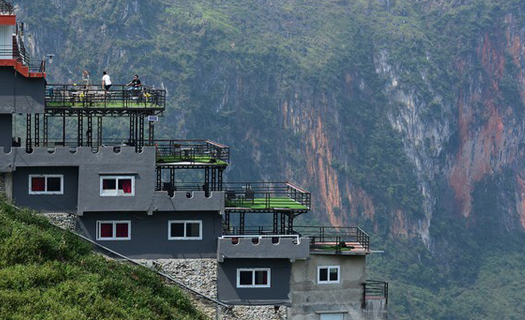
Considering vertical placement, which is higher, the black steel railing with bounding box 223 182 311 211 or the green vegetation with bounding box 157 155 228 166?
the green vegetation with bounding box 157 155 228 166

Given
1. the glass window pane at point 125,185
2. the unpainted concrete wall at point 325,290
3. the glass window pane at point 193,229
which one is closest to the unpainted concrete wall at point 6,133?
the glass window pane at point 125,185

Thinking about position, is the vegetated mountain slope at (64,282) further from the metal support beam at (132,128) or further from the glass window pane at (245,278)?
the metal support beam at (132,128)

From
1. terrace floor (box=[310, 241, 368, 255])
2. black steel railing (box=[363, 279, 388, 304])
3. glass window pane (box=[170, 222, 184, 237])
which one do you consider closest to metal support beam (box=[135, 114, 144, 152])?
glass window pane (box=[170, 222, 184, 237])

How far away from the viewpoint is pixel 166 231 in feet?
200

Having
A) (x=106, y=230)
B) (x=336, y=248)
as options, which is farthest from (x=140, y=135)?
(x=336, y=248)

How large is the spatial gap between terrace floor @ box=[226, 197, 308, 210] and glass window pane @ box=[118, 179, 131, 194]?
538 cm

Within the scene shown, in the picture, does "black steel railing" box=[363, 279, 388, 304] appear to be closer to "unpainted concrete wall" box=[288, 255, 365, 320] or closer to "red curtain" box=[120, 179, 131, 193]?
"unpainted concrete wall" box=[288, 255, 365, 320]

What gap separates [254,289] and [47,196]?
36.1 ft

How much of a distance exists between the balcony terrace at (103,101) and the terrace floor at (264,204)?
6141 mm

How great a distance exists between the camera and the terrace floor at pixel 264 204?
62.5 metres

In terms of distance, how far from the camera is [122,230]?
60.8 metres

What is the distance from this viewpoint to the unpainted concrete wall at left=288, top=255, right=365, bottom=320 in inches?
2432

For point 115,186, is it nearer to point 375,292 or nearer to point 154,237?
point 154,237

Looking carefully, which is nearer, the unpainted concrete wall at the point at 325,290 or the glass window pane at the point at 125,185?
the glass window pane at the point at 125,185
